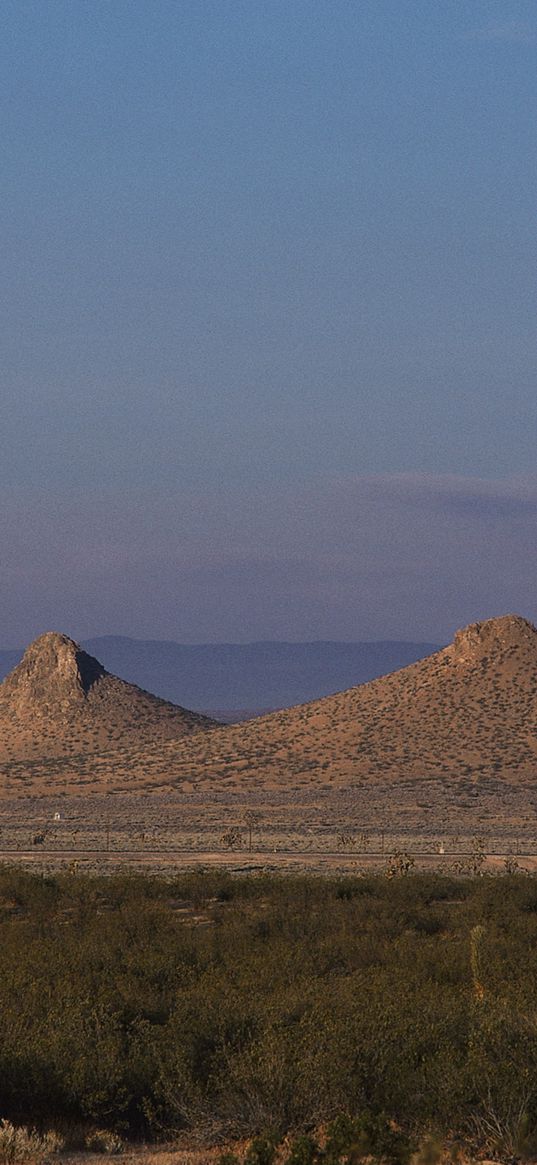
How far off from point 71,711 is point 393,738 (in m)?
37.0

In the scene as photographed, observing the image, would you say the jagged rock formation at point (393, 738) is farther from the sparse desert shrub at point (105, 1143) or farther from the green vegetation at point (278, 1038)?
the sparse desert shrub at point (105, 1143)

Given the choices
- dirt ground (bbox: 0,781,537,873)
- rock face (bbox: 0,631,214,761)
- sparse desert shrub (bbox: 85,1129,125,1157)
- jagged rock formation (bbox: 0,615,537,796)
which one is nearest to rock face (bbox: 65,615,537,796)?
jagged rock formation (bbox: 0,615,537,796)

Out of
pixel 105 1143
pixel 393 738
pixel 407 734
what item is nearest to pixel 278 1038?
pixel 105 1143

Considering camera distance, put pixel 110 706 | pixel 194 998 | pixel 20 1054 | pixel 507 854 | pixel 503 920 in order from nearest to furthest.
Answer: pixel 20 1054 < pixel 194 998 < pixel 503 920 < pixel 507 854 < pixel 110 706

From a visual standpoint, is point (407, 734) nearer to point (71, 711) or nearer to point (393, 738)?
point (393, 738)

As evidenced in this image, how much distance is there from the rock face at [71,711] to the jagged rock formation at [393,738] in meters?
7.39

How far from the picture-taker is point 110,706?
121 m

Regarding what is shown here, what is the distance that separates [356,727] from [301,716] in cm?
985

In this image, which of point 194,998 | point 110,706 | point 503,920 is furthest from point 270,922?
point 110,706

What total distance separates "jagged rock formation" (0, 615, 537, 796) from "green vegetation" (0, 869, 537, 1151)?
63878 mm

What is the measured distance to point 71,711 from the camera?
120250 mm

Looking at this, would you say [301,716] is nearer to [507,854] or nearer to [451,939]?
[507,854]

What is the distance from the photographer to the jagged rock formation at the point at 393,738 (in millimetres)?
87812

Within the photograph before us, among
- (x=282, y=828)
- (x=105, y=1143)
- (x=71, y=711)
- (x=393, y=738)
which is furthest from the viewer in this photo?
(x=71, y=711)
